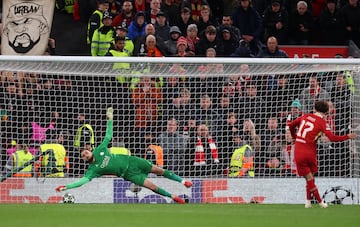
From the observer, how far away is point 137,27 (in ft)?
67.6

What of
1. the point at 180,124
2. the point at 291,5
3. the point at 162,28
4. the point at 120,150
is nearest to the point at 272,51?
the point at 162,28

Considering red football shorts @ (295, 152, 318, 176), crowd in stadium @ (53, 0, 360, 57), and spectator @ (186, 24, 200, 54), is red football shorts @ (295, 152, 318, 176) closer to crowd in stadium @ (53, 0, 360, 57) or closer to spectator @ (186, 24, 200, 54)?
crowd in stadium @ (53, 0, 360, 57)

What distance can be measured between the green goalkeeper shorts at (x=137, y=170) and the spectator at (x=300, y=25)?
22.0 ft

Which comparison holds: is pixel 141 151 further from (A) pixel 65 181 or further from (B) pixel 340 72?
(B) pixel 340 72

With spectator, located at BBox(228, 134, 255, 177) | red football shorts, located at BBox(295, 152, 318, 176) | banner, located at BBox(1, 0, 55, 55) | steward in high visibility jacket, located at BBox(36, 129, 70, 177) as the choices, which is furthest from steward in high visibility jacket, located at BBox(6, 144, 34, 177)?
red football shorts, located at BBox(295, 152, 318, 176)

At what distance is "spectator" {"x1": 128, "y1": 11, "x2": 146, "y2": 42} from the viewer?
20438 millimetres

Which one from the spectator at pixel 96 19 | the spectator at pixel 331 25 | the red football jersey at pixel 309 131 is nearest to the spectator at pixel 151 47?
the spectator at pixel 96 19

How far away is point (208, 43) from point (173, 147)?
10.7 feet

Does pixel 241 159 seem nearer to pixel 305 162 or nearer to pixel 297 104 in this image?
pixel 297 104

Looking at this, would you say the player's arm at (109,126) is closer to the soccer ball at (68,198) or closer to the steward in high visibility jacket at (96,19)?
the soccer ball at (68,198)

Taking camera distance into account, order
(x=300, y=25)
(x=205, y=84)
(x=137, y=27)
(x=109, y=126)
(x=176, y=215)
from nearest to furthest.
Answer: (x=176, y=215) → (x=109, y=126) → (x=205, y=84) → (x=137, y=27) → (x=300, y=25)

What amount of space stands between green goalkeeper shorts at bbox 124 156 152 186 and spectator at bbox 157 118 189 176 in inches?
48.8

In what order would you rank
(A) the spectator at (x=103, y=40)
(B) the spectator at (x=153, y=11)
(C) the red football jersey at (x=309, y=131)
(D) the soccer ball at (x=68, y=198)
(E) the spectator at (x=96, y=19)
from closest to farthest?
(C) the red football jersey at (x=309, y=131), (D) the soccer ball at (x=68, y=198), (A) the spectator at (x=103, y=40), (E) the spectator at (x=96, y=19), (B) the spectator at (x=153, y=11)

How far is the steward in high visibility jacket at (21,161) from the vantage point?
57.7 feet
